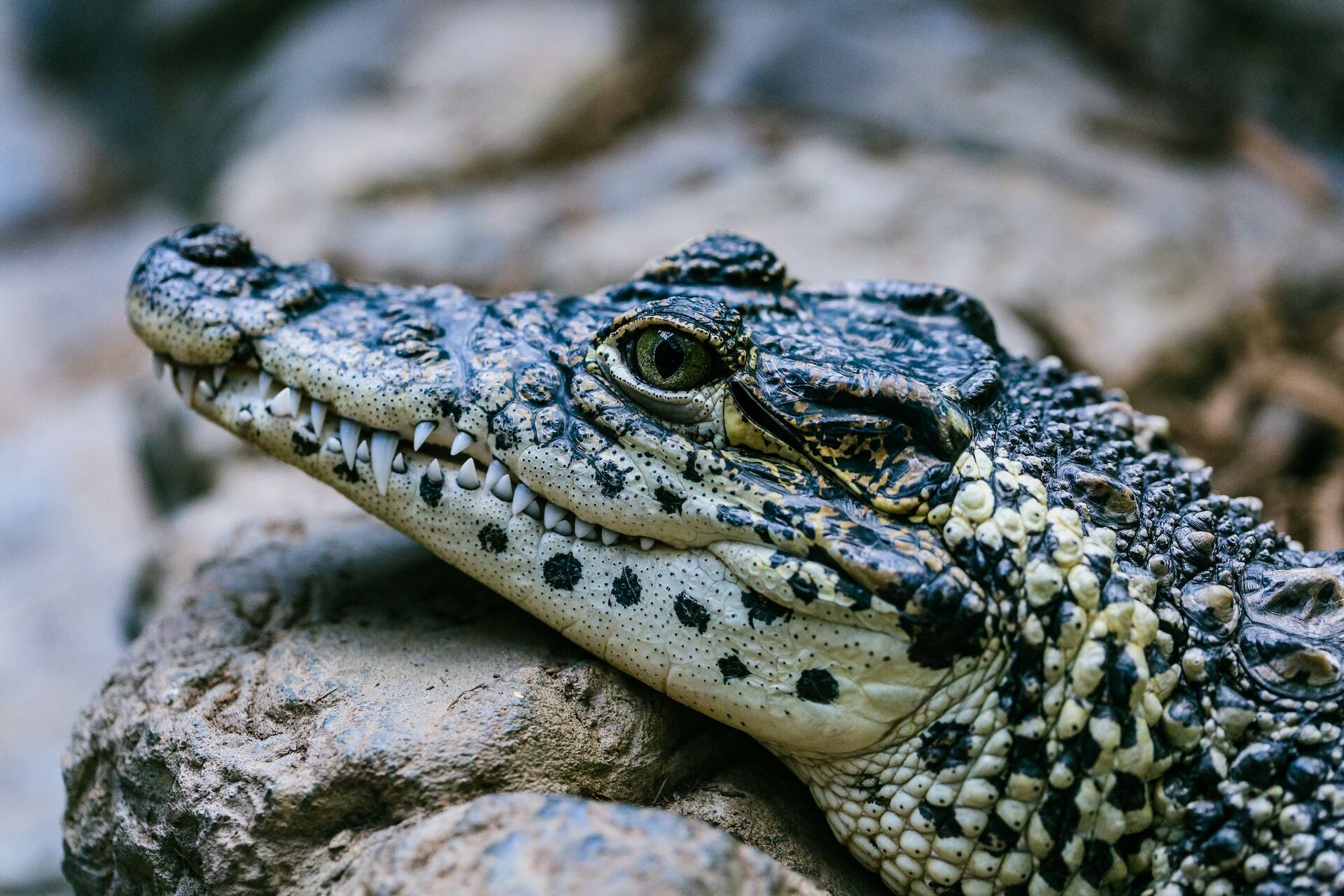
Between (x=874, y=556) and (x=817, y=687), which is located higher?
(x=874, y=556)

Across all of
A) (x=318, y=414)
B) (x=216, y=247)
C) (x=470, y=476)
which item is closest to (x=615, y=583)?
(x=470, y=476)

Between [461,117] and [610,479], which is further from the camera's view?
[461,117]

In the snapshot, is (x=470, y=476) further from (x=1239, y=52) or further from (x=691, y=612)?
(x=1239, y=52)

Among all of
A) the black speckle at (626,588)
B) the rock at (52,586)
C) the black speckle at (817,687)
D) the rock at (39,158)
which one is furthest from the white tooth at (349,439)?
the rock at (39,158)

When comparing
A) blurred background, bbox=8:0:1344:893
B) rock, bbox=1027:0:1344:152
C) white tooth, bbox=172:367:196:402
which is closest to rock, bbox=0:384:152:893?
blurred background, bbox=8:0:1344:893

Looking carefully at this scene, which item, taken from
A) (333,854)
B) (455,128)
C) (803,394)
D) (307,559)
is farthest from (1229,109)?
(333,854)

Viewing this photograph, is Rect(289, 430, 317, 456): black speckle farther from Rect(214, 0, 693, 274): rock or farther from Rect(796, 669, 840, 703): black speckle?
Result: Rect(214, 0, 693, 274): rock

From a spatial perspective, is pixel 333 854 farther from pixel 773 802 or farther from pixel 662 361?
pixel 662 361

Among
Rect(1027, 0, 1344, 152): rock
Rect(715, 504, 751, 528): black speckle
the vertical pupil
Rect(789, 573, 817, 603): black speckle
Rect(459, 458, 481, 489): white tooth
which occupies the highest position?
Rect(1027, 0, 1344, 152): rock
